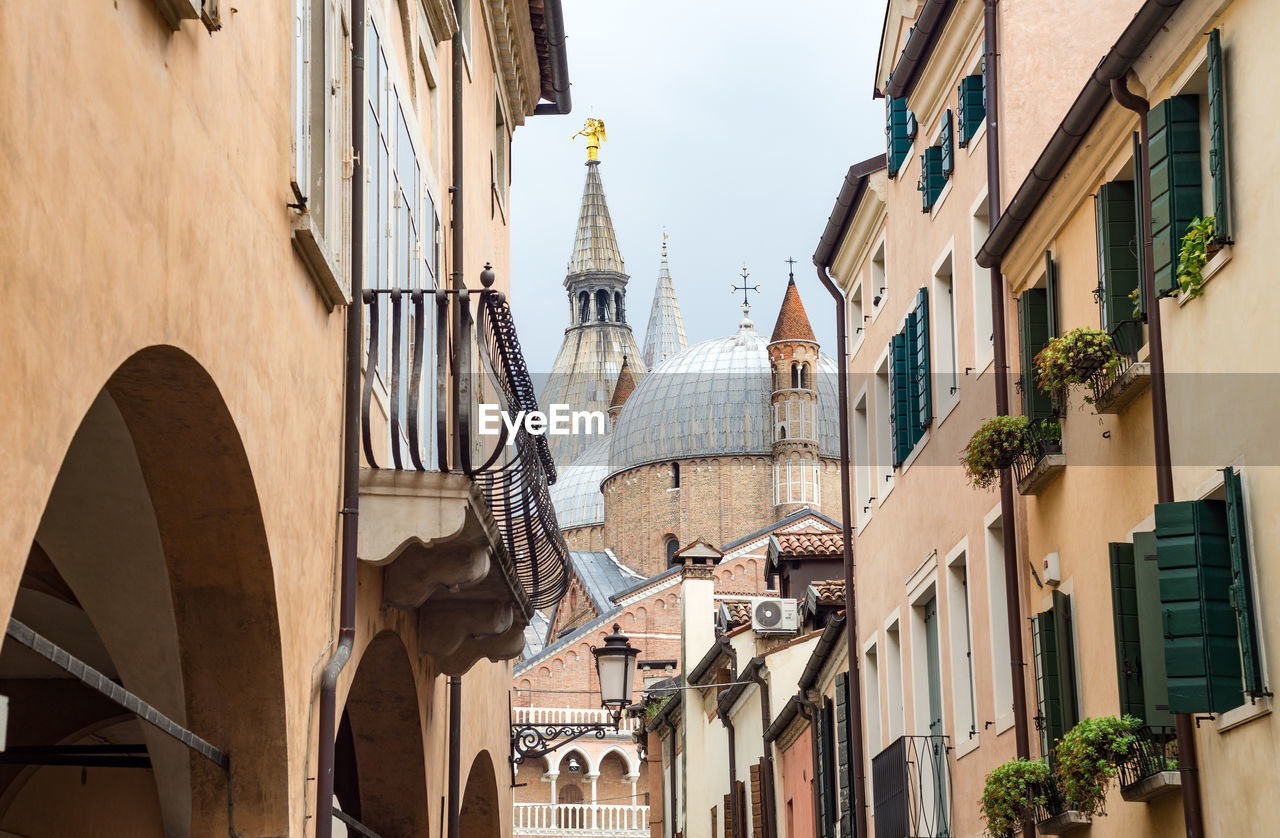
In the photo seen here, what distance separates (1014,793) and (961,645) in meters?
3.34

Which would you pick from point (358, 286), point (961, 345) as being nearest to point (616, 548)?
point (961, 345)

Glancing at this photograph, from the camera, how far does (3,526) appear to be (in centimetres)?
426

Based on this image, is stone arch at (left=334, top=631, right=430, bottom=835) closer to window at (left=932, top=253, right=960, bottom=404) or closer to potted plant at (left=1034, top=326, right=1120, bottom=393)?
potted plant at (left=1034, top=326, right=1120, bottom=393)

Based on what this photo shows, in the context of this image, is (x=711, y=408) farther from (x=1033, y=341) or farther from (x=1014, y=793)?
(x=1014, y=793)

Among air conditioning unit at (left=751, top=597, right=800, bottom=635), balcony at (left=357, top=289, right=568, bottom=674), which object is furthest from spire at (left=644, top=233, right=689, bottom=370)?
balcony at (left=357, top=289, right=568, bottom=674)

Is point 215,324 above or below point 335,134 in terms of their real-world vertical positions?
below

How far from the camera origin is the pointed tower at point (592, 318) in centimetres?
12988

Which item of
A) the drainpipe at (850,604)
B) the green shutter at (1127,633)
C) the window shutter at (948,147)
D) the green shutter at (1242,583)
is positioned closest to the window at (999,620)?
the green shutter at (1127,633)

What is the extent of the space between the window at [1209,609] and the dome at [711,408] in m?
78.0

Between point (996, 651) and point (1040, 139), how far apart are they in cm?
380

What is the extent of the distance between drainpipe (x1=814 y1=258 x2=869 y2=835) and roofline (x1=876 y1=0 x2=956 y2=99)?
3276mm

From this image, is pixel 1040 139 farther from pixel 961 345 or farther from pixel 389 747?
pixel 389 747

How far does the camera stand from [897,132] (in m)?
17.8

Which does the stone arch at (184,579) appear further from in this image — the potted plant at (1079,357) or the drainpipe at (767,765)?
the drainpipe at (767,765)
